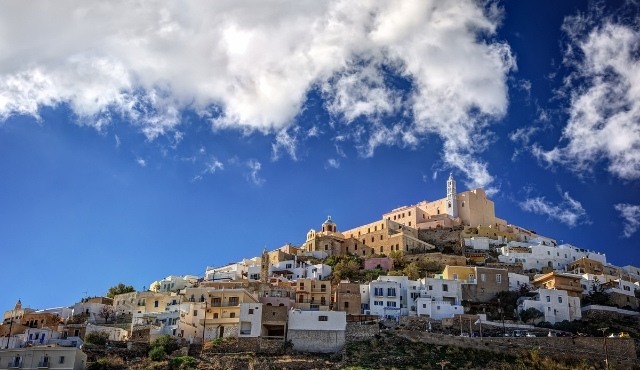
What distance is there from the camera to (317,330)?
57.9m

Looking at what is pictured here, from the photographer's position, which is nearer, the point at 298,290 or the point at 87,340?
the point at 87,340

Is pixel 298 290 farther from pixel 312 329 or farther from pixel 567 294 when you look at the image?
pixel 567 294

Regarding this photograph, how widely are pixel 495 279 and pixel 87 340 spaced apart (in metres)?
36.0

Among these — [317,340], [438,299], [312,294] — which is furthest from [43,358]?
[438,299]

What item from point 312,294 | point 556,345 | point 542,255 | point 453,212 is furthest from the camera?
point 453,212

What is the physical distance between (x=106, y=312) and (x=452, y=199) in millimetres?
46499

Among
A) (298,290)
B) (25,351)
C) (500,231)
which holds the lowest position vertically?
(25,351)

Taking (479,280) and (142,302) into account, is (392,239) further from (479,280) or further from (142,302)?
(142,302)

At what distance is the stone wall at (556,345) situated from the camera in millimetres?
57719

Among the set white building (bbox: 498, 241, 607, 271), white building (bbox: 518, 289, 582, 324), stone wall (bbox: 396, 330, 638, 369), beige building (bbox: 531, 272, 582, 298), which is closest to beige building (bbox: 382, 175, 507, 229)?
white building (bbox: 498, 241, 607, 271)

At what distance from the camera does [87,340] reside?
196ft

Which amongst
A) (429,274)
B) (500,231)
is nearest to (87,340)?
(429,274)

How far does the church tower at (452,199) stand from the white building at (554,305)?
30.8 m

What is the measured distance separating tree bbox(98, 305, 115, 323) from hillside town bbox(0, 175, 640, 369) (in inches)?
5.9
